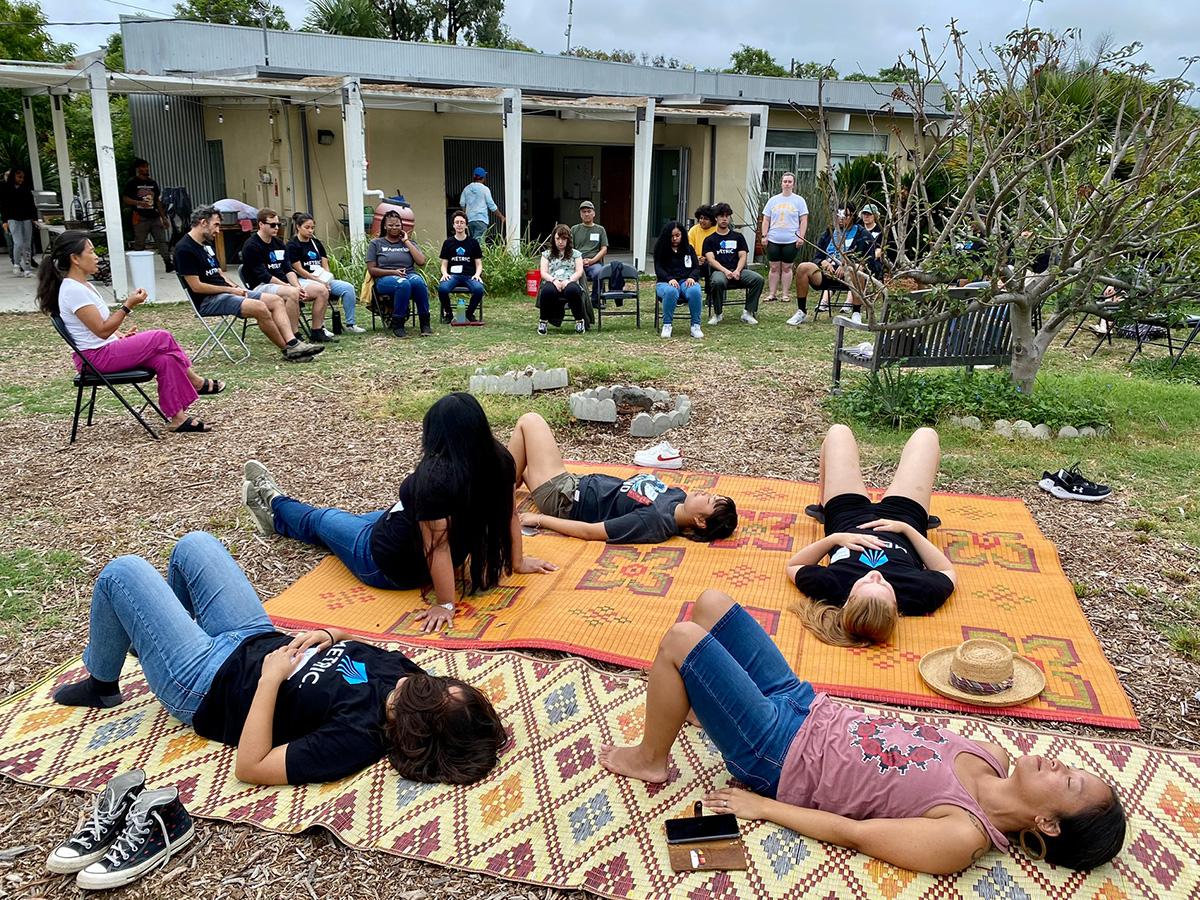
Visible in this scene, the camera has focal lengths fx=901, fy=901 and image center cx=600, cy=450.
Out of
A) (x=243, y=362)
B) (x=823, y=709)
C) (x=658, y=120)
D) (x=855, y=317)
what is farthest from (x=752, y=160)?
(x=823, y=709)

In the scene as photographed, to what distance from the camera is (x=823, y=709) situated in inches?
105

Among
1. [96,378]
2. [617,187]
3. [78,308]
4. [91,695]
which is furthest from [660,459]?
[617,187]

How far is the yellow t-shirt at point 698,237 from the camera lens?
447 inches

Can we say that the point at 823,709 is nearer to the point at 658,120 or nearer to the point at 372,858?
the point at 372,858

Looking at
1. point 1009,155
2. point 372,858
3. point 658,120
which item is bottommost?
point 372,858

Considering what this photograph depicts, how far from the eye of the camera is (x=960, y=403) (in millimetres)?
6691

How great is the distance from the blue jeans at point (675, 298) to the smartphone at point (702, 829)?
809 centimetres

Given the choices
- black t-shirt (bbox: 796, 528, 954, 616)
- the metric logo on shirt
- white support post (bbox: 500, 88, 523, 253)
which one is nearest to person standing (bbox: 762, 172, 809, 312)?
white support post (bbox: 500, 88, 523, 253)

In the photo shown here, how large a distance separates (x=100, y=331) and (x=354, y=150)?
728cm

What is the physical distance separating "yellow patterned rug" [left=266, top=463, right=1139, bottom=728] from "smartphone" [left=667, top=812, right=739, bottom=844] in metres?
0.93

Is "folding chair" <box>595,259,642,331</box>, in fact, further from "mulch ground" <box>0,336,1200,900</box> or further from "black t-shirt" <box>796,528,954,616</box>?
"black t-shirt" <box>796,528,954,616</box>

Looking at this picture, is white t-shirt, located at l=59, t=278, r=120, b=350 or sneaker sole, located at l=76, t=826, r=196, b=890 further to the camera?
white t-shirt, located at l=59, t=278, r=120, b=350

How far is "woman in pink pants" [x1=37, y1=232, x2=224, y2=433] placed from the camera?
5938 mm

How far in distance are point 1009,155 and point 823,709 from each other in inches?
182
